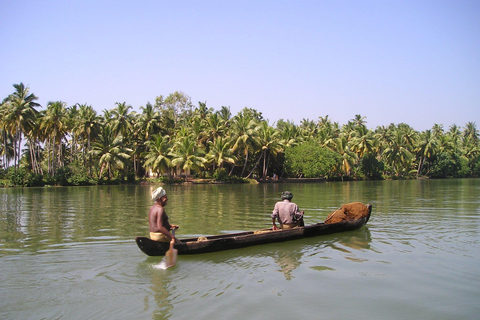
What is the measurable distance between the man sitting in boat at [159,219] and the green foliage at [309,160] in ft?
177

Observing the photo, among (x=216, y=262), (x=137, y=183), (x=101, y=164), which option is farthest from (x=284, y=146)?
(x=216, y=262)

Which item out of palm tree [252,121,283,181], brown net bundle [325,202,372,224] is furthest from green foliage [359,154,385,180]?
brown net bundle [325,202,372,224]

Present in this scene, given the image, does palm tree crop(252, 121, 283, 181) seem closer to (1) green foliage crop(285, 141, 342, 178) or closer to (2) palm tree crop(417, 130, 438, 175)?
(1) green foliage crop(285, 141, 342, 178)

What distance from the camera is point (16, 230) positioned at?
1504 centimetres

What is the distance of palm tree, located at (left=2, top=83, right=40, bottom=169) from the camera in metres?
46.2

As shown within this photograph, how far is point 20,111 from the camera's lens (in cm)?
4638

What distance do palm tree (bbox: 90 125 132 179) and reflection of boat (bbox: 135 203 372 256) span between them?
1669 inches

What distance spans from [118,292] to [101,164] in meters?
47.9

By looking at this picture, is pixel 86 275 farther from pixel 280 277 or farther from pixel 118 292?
pixel 280 277

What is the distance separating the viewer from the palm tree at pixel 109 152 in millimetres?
52438

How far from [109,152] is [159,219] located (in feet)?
152

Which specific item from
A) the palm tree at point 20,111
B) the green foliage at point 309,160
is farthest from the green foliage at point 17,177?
the green foliage at point 309,160

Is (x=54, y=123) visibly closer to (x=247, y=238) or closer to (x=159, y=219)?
(x=247, y=238)

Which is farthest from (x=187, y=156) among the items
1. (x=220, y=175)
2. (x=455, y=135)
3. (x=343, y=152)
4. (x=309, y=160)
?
(x=455, y=135)
